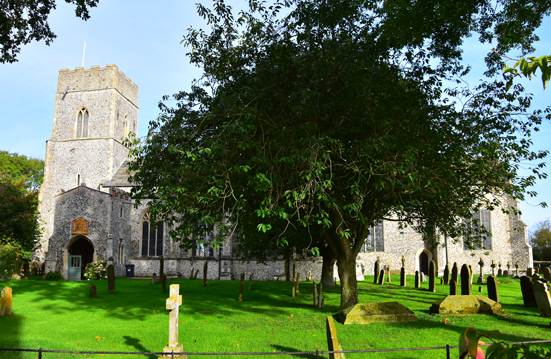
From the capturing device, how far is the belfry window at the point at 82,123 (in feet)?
115

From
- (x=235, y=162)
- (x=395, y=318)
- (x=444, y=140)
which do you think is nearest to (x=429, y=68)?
(x=444, y=140)

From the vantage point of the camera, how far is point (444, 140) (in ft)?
34.4

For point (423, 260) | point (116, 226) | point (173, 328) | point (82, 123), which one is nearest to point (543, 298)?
point (173, 328)

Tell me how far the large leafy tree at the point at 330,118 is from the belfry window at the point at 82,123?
1068 inches

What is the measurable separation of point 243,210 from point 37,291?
1140 cm

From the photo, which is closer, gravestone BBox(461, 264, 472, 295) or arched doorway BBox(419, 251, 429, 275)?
gravestone BBox(461, 264, 472, 295)

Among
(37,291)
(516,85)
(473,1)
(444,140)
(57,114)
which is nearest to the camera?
(473,1)

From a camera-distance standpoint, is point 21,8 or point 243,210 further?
point 243,210

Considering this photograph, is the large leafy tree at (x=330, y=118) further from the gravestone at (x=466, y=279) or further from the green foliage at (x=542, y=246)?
the green foliage at (x=542, y=246)

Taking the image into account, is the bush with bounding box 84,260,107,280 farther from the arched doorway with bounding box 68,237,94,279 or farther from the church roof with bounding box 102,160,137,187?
the church roof with bounding box 102,160,137,187

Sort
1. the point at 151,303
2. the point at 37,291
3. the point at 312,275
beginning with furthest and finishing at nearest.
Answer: the point at 312,275 < the point at 37,291 < the point at 151,303

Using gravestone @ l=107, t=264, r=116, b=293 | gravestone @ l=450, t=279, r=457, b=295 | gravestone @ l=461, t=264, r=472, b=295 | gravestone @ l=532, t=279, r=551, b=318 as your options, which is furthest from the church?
gravestone @ l=532, t=279, r=551, b=318

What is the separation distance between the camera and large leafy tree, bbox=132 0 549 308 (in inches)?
350

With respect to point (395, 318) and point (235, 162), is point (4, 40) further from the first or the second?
point (395, 318)
